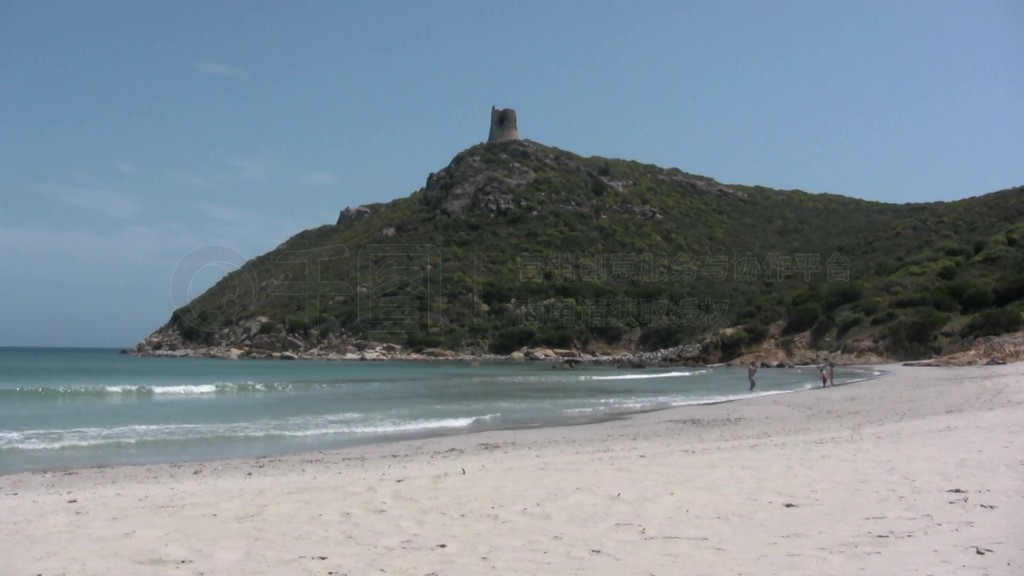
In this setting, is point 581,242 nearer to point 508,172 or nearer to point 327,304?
point 508,172

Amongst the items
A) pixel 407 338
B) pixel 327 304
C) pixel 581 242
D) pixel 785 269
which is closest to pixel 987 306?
pixel 785 269

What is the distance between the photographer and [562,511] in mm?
6988

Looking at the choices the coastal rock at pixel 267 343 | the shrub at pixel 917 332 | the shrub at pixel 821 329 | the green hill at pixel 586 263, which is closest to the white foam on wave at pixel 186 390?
the shrub at pixel 917 332

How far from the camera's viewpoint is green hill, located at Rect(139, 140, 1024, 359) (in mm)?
59031

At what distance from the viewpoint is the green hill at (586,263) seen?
59.0m

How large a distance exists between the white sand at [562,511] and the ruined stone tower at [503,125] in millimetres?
87267

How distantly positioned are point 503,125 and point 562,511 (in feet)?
305

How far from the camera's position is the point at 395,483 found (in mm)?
8609

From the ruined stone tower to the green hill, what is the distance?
7195 millimetres

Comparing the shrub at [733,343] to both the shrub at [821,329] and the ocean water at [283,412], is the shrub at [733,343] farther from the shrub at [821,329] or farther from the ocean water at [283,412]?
the ocean water at [283,412]

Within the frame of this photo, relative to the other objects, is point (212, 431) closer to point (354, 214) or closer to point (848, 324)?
point (848, 324)

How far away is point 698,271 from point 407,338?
1046 inches

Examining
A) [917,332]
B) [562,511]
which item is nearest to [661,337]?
[917,332]

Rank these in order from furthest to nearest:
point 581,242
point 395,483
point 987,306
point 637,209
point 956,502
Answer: point 637,209, point 581,242, point 987,306, point 395,483, point 956,502
